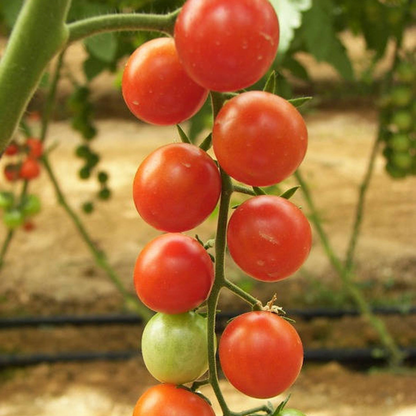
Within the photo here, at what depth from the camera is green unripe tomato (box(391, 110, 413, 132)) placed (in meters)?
1.62

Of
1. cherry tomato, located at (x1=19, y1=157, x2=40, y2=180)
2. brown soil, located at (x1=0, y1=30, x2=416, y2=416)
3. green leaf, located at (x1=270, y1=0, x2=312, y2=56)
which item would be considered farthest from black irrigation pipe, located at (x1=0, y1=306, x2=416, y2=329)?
green leaf, located at (x1=270, y1=0, x2=312, y2=56)

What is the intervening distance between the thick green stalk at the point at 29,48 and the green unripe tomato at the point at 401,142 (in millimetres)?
1395

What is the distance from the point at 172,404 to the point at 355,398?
1362 millimetres

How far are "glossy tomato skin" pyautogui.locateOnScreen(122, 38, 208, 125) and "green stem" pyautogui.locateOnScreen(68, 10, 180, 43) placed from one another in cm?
1

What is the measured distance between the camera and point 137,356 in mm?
1946

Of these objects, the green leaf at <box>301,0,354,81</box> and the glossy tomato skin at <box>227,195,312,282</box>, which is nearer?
the glossy tomato skin at <box>227,195,312,282</box>

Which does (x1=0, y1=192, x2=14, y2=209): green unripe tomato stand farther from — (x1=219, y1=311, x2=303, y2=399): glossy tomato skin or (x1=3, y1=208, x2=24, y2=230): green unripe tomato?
(x1=219, y1=311, x2=303, y2=399): glossy tomato skin

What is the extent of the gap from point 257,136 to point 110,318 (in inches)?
75.9

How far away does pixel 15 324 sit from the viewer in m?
2.17

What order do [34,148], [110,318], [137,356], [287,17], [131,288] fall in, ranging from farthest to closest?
[131,288] < [110,318] < [137,356] < [34,148] < [287,17]

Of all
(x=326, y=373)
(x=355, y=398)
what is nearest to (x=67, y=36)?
(x=355, y=398)

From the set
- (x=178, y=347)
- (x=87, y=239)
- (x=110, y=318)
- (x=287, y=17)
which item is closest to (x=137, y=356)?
(x=110, y=318)

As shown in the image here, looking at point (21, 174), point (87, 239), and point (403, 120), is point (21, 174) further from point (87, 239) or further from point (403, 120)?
point (403, 120)

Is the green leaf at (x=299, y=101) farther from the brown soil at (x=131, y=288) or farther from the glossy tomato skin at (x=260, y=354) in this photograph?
the brown soil at (x=131, y=288)
